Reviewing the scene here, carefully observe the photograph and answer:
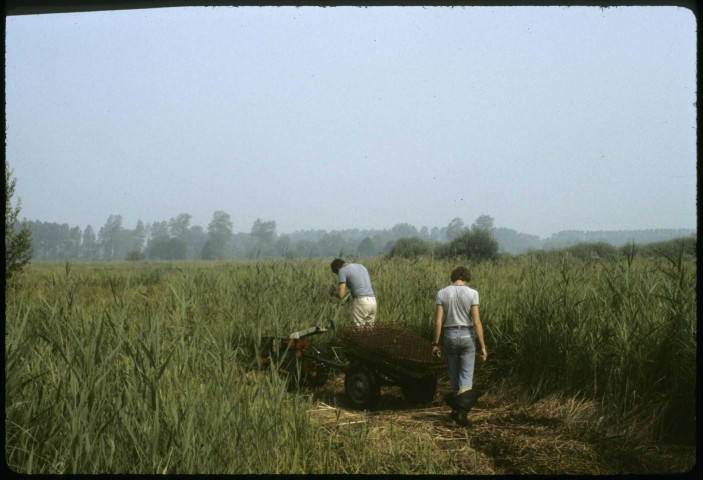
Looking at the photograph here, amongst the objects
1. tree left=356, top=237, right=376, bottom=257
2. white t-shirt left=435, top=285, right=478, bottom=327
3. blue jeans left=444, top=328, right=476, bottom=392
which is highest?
tree left=356, top=237, right=376, bottom=257

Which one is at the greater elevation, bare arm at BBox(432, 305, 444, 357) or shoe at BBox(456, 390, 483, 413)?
bare arm at BBox(432, 305, 444, 357)

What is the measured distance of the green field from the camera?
9.69 feet

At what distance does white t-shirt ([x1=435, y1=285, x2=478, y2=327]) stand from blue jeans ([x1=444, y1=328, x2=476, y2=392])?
0.08m

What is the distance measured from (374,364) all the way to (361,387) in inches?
10.9

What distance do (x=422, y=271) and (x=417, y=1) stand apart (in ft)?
26.0

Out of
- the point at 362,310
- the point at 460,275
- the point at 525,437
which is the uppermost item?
the point at 460,275

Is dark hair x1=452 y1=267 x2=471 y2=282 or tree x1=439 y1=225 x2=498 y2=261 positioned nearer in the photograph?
dark hair x1=452 y1=267 x2=471 y2=282

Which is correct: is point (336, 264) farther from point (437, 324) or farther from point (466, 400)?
point (466, 400)

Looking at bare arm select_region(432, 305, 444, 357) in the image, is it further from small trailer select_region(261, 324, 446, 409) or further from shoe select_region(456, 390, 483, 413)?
shoe select_region(456, 390, 483, 413)

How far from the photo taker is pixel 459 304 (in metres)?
5.34

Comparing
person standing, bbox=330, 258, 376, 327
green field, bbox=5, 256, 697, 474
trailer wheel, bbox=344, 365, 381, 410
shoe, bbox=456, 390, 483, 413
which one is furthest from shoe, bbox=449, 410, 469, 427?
person standing, bbox=330, 258, 376, 327

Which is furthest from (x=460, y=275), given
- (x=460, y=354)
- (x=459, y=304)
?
(x=460, y=354)

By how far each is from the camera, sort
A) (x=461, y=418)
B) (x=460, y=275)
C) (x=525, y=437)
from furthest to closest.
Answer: (x=460, y=275) < (x=461, y=418) < (x=525, y=437)

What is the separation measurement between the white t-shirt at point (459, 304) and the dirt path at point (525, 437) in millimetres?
911
